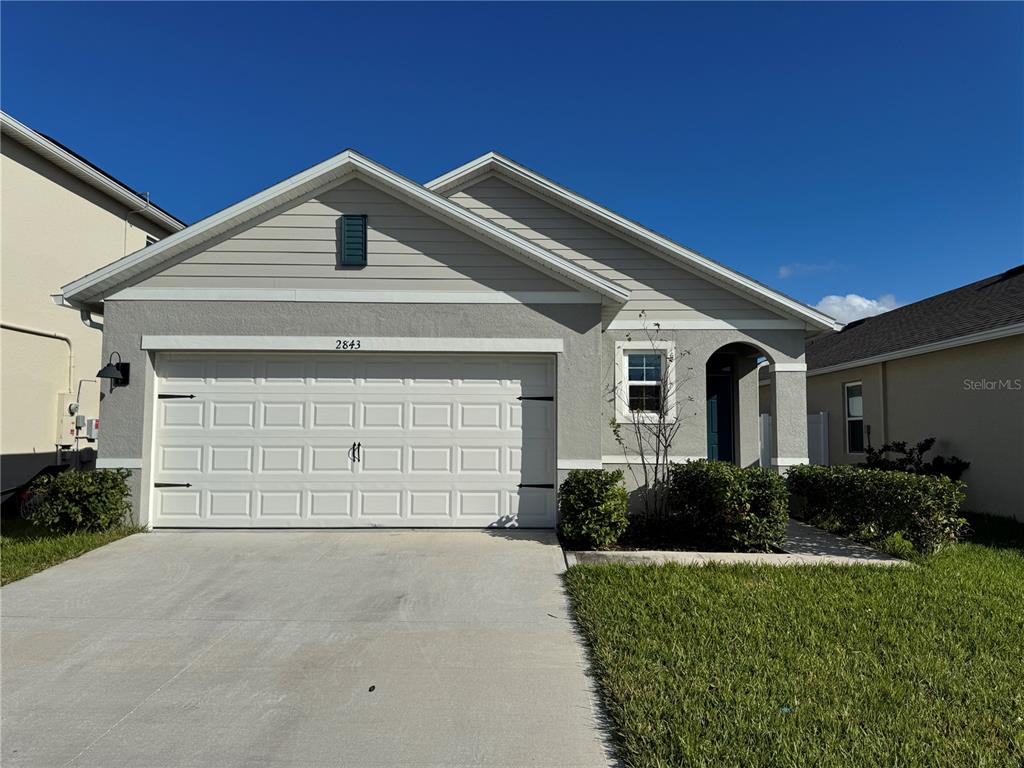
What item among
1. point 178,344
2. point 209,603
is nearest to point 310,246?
point 178,344

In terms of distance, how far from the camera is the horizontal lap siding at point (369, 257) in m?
8.57

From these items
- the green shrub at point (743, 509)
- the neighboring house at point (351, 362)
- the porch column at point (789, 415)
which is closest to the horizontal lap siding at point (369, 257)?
the neighboring house at point (351, 362)

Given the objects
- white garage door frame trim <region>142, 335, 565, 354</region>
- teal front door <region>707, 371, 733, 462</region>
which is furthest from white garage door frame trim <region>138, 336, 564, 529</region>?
teal front door <region>707, 371, 733, 462</region>

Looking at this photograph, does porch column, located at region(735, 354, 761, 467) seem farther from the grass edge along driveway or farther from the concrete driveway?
the concrete driveway

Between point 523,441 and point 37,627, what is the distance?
562 cm

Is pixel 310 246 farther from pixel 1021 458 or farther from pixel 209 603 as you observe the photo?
pixel 1021 458

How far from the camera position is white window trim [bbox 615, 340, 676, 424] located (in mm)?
9586

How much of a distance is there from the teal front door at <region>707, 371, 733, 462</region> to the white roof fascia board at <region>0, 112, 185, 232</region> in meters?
13.6

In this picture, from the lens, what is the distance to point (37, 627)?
201 inches

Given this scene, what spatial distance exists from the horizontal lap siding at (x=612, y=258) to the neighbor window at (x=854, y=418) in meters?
6.95

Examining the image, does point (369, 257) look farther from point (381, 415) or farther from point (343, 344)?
point (381, 415)

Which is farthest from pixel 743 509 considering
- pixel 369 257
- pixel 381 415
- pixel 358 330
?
pixel 369 257

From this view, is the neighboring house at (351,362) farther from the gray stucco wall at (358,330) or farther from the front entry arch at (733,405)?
the front entry arch at (733,405)

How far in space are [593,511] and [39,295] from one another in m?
11.9
